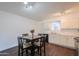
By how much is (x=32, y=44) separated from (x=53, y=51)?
0.38 metres

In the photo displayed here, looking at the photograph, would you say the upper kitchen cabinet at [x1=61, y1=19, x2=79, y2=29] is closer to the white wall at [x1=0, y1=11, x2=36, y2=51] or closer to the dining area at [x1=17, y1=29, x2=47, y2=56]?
the dining area at [x1=17, y1=29, x2=47, y2=56]

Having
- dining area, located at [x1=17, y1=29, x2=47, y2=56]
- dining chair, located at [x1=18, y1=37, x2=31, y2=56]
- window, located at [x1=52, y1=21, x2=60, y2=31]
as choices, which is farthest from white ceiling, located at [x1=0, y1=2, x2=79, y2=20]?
dining chair, located at [x1=18, y1=37, x2=31, y2=56]

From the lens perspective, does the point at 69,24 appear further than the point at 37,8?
Yes

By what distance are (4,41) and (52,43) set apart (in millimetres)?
841

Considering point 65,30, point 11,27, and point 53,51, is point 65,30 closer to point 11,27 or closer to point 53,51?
point 53,51

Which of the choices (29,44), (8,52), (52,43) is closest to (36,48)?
(29,44)

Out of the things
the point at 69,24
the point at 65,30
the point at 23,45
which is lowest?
the point at 23,45

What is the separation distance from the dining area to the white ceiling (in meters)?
0.30

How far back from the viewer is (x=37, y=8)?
5.04 ft

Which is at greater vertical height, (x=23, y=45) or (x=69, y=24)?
(x=69, y=24)

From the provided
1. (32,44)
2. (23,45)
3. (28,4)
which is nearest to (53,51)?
(32,44)

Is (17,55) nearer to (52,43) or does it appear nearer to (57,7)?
(52,43)

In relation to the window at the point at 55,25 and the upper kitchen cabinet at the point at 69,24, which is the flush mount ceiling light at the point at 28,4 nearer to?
the window at the point at 55,25

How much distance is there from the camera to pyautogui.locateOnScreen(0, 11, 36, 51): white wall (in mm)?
1511
